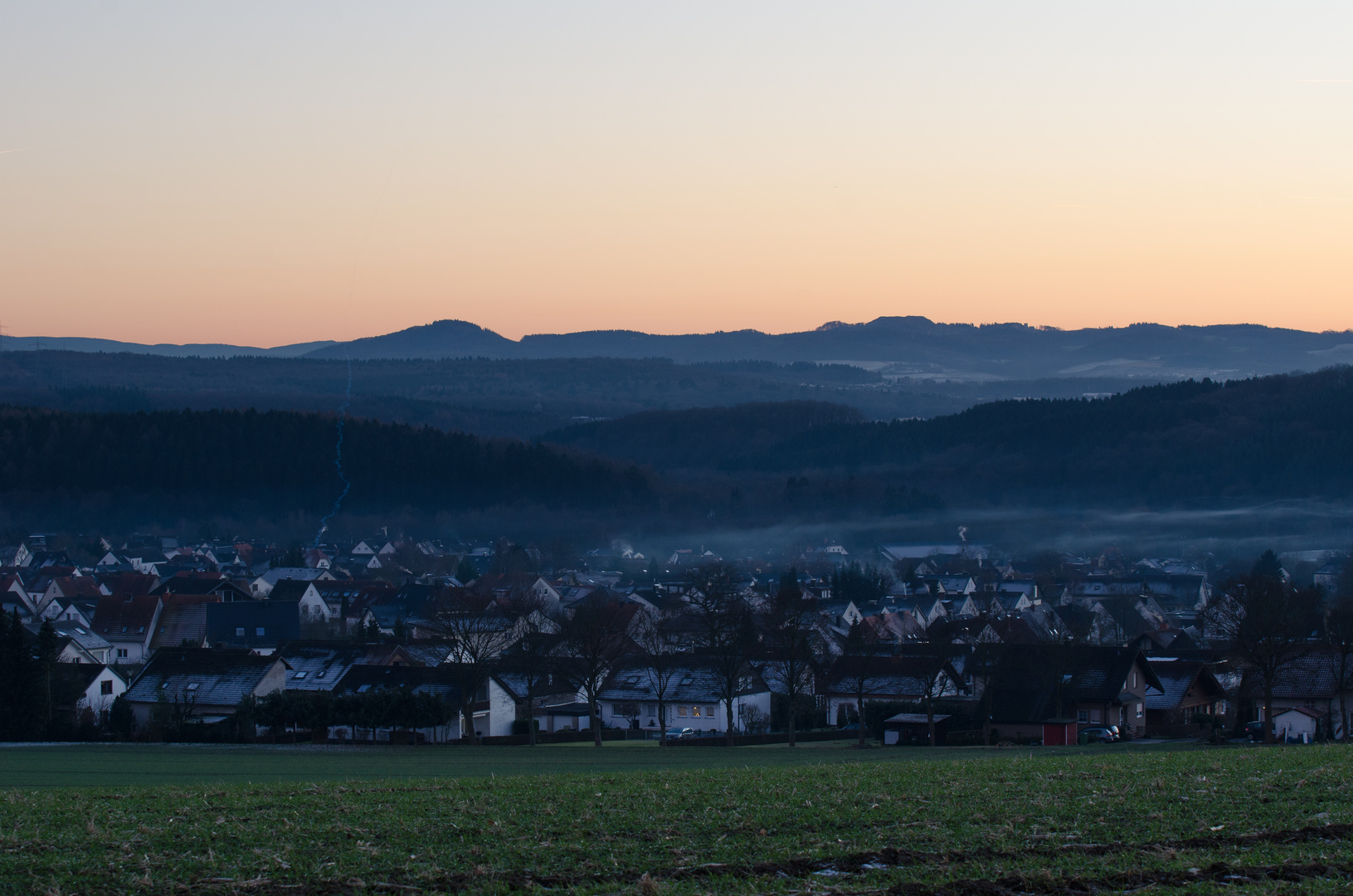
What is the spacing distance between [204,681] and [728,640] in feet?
56.6

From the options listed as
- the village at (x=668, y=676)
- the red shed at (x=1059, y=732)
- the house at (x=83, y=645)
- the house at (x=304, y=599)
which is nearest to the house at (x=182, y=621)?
the village at (x=668, y=676)

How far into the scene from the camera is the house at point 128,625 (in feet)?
227

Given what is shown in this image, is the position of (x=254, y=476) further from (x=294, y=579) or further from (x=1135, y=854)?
(x=1135, y=854)

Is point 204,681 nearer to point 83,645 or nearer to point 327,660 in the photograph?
point 327,660

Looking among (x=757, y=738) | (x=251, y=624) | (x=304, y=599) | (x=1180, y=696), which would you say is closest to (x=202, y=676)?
(x=757, y=738)

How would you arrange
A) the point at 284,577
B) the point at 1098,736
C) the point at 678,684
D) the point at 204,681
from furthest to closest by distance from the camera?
the point at 284,577
the point at 678,684
the point at 204,681
the point at 1098,736

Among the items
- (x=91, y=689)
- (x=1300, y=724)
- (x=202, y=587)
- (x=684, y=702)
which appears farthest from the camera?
(x=202, y=587)

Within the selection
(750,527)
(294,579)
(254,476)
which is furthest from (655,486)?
(294,579)

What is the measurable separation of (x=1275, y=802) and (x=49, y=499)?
163m

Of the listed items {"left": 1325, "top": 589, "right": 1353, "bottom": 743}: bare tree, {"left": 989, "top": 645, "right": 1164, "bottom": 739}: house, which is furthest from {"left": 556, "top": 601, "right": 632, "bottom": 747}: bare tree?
{"left": 1325, "top": 589, "right": 1353, "bottom": 743}: bare tree

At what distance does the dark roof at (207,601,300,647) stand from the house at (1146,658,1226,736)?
42107mm

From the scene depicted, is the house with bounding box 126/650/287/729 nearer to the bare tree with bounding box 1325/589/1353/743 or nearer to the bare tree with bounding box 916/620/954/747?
the bare tree with bounding box 916/620/954/747

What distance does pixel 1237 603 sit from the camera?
4181 centimetres

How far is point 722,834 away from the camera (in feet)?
40.3
